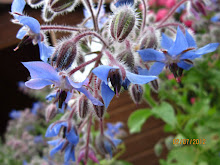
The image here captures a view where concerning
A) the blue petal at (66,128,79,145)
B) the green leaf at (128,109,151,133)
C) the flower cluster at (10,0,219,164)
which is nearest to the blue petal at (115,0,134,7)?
the flower cluster at (10,0,219,164)

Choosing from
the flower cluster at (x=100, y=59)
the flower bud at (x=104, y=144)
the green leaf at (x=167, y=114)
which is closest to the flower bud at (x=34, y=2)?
the flower cluster at (x=100, y=59)

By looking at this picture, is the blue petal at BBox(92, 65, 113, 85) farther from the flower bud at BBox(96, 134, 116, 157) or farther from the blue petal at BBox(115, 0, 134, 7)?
the flower bud at BBox(96, 134, 116, 157)

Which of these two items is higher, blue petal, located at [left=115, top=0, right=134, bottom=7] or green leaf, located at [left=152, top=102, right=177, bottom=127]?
blue petal, located at [left=115, top=0, right=134, bottom=7]

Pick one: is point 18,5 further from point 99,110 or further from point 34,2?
point 99,110

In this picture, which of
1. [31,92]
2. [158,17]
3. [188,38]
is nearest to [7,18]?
[31,92]

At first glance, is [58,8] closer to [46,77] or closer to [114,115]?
[46,77]

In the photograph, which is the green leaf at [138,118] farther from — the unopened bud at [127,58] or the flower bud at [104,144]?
the unopened bud at [127,58]

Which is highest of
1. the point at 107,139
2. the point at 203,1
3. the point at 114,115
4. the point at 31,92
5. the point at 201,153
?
the point at 203,1
